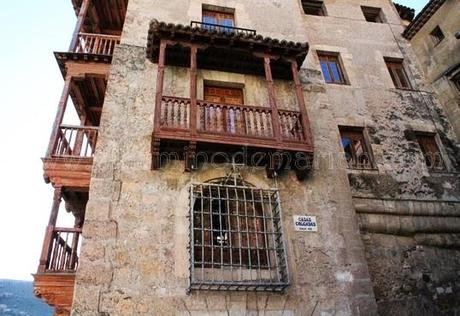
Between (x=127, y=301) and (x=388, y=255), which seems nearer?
(x=127, y=301)

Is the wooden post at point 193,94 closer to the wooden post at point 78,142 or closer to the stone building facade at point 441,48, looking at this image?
the wooden post at point 78,142

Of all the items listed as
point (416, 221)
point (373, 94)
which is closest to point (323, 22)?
point (373, 94)

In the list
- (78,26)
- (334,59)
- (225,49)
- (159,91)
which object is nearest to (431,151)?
(334,59)

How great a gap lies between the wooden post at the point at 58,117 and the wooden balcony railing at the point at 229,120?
2.54 metres

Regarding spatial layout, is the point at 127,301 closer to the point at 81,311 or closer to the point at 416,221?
the point at 81,311

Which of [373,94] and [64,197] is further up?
[373,94]

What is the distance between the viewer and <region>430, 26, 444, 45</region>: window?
13319 millimetres

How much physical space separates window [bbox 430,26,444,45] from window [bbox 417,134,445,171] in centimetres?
420

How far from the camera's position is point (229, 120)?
27.0ft

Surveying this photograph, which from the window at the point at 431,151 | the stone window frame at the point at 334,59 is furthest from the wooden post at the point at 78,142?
the window at the point at 431,151

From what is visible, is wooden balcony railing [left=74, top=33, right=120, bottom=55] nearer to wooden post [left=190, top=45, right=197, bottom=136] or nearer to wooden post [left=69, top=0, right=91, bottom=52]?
wooden post [left=69, top=0, right=91, bottom=52]

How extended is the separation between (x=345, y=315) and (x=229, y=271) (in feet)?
7.85

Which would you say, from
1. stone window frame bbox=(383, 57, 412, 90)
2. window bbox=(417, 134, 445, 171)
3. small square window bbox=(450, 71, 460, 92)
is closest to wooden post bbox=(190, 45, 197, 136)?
window bbox=(417, 134, 445, 171)

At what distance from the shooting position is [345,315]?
6.84m
